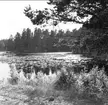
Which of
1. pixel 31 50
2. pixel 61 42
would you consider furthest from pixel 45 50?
pixel 61 42

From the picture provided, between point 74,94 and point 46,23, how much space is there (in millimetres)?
3879

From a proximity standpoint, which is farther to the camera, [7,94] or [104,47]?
[104,47]


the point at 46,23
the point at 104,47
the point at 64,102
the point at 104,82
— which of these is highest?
the point at 46,23

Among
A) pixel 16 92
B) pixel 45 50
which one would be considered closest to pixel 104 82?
pixel 16 92

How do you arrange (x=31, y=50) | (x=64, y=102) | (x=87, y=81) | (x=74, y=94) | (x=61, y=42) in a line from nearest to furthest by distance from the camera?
1. (x=64, y=102)
2. (x=74, y=94)
3. (x=87, y=81)
4. (x=61, y=42)
5. (x=31, y=50)

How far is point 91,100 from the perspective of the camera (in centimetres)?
435

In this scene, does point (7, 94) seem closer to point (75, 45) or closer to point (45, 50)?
point (75, 45)

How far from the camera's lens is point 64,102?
4.21 metres

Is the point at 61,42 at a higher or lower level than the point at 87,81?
higher

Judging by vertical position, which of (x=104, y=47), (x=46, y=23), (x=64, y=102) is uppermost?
(x=46, y=23)

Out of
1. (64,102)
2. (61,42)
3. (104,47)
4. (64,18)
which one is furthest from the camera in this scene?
(61,42)

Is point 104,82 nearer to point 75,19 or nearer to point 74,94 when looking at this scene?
point 74,94

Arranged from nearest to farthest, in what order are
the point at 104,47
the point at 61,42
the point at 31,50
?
the point at 104,47 < the point at 61,42 < the point at 31,50

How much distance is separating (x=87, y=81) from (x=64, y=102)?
134 cm
